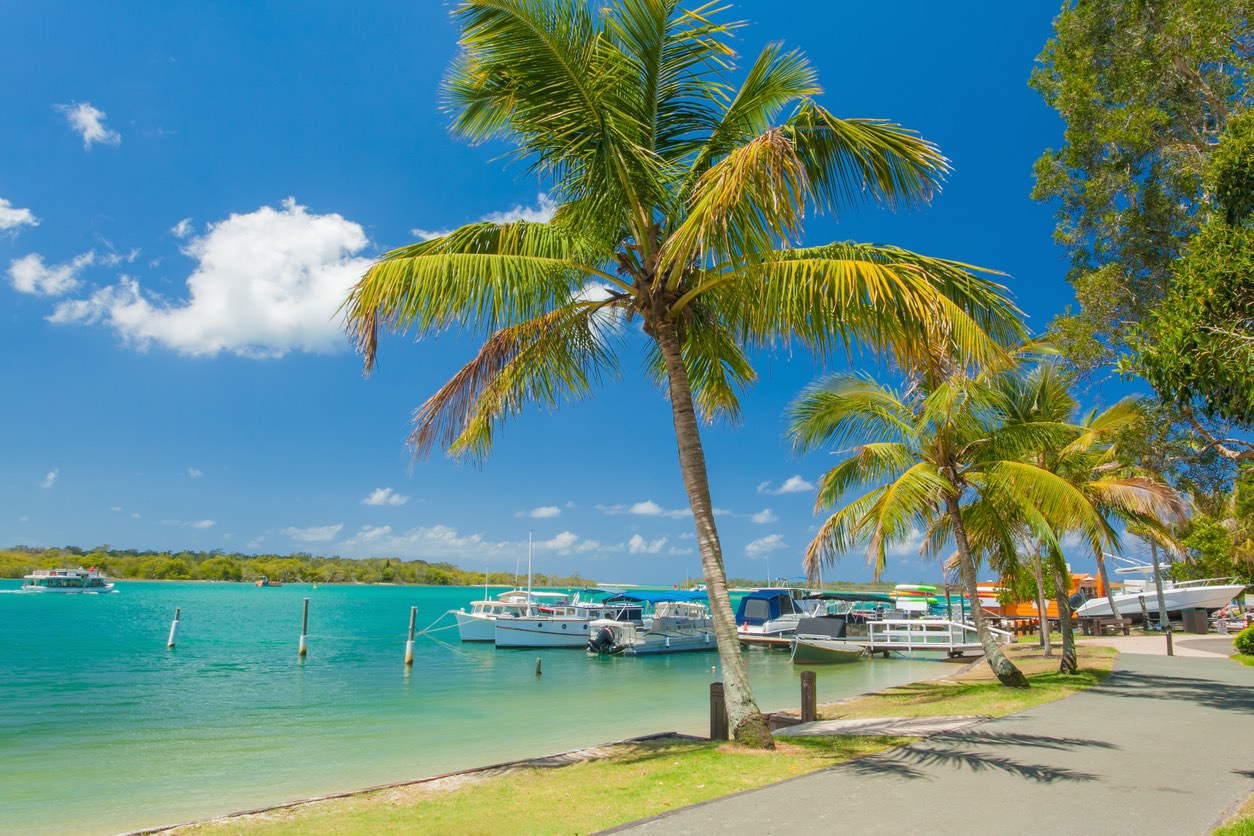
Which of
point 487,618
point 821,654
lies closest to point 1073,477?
point 821,654

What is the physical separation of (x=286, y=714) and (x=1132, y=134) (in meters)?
22.0

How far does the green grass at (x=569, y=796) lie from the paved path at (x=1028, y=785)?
0.46 meters

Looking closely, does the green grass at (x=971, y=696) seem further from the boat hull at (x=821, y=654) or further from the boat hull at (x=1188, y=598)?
the boat hull at (x=1188, y=598)

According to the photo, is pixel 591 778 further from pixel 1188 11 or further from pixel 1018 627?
pixel 1018 627

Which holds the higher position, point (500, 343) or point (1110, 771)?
point (500, 343)

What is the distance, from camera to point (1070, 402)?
14.8 meters

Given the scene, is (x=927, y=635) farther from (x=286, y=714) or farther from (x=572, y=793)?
(x=572, y=793)

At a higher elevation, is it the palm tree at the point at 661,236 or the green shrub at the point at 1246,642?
the palm tree at the point at 661,236

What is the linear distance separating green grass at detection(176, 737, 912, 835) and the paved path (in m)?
0.46

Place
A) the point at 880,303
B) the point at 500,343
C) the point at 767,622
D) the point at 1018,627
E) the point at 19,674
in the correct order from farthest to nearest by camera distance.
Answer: the point at 767,622
the point at 1018,627
the point at 19,674
the point at 500,343
the point at 880,303

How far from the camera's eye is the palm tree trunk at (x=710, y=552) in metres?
8.24

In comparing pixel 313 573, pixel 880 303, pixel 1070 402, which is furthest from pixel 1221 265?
pixel 313 573

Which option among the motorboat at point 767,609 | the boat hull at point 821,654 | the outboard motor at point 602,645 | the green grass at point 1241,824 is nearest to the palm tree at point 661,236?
the green grass at point 1241,824

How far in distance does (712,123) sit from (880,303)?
297cm
